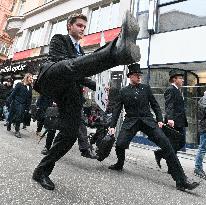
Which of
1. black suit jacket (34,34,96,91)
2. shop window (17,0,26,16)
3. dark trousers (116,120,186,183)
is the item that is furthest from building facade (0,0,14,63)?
black suit jacket (34,34,96,91)

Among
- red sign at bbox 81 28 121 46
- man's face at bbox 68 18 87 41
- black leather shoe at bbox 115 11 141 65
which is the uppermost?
red sign at bbox 81 28 121 46

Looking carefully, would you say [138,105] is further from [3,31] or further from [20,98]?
[3,31]

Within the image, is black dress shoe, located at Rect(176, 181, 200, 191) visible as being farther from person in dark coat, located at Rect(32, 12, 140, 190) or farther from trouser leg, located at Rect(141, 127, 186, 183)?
person in dark coat, located at Rect(32, 12, 140, 190)

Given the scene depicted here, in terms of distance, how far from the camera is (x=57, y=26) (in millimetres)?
20328

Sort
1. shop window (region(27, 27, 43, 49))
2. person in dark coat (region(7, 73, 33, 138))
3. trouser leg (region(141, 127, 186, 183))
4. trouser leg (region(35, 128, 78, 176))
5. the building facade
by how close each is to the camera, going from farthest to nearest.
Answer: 1. the building facade
2. shop window (region(27, 27, 43, 49))
3. person in dark coat (region(7, 73, 33, 138))
4. trouser leg (region(141, 127, 186, 183))
5. trouser leg (region(35, 128, 78, 176))

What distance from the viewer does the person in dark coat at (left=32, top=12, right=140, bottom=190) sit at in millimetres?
2037

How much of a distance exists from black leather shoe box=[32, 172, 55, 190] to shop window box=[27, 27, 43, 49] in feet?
64.5

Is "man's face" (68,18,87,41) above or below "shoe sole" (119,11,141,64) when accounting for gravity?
above

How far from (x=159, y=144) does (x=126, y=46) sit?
2.28 m

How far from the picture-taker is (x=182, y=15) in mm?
11133

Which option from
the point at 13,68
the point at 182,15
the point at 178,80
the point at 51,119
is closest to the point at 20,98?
the point at 51,119

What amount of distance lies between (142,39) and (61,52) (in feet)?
32.6

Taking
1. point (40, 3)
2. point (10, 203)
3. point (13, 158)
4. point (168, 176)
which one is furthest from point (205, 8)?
point (40, 3)

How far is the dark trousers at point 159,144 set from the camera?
12.0 ft
